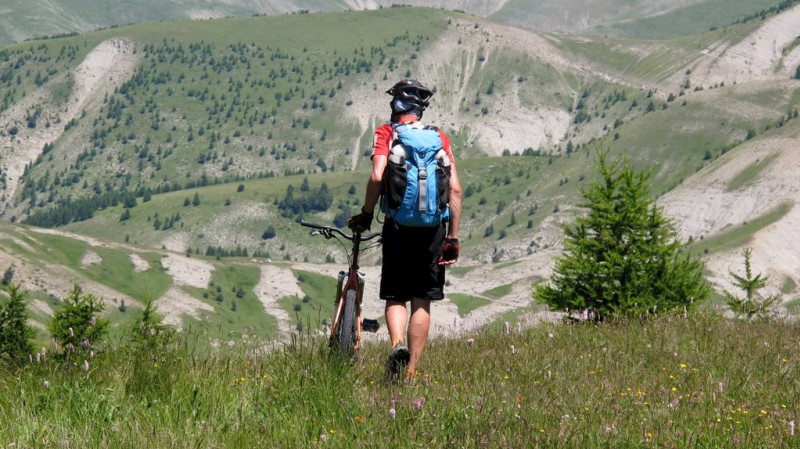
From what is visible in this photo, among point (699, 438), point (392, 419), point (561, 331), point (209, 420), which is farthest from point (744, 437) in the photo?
point (561, 331)

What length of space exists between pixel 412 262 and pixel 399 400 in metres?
2.30

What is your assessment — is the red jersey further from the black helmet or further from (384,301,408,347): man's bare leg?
(384,301,408,347): man's bare leg

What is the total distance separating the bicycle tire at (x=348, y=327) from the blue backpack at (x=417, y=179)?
Answer: 991 mm

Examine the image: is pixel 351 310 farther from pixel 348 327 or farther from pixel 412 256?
pixel 412 256

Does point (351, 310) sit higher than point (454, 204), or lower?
lower

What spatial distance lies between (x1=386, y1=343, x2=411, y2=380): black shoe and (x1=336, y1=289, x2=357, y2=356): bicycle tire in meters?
0.40

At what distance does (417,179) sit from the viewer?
9.17 meters

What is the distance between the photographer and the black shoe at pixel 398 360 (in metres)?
8.85

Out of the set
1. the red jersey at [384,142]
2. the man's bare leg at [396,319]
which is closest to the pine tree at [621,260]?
the man's bare leg at [396,319]

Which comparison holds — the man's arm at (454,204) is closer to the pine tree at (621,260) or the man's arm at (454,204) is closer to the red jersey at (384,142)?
the red jersey at (384,142)

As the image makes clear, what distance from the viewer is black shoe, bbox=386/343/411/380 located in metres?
8.85

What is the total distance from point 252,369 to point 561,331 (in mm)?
4640

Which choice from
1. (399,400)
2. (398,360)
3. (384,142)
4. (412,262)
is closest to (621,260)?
(412,262)

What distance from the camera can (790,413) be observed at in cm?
703
